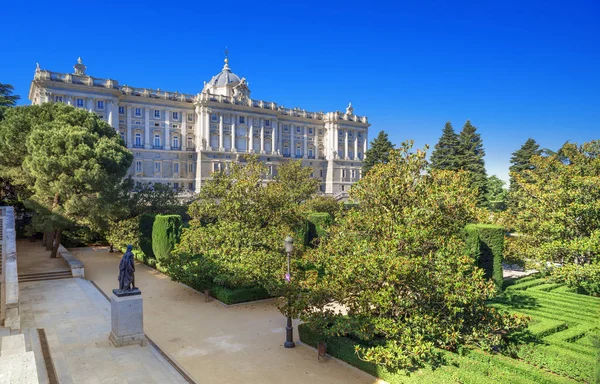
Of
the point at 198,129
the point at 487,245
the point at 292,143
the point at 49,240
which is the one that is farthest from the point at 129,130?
the point at 487,245

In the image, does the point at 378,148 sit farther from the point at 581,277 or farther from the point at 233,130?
the point at 581,277

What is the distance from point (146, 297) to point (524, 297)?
1632 centimetres

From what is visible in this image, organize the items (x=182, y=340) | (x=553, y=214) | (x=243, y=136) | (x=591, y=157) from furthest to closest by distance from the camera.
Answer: (x=243, y=136)
(x=591, y=157)
(x=553, y=214)
(x=182, y=340)

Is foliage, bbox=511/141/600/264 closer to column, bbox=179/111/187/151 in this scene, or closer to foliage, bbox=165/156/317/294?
foliage, bbox=165/156/317/294

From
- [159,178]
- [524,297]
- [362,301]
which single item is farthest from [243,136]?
[362,301]

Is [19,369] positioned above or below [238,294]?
above

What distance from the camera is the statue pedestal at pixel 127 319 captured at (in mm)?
12695

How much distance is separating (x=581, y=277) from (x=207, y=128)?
51663mm

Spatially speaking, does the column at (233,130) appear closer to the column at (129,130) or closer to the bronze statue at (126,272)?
the column at (129,130)

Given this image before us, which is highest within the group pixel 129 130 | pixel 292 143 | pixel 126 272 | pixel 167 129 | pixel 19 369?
pixel 167 129

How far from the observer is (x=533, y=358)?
11.0m

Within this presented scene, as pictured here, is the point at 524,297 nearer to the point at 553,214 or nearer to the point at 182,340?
the point at 553,214

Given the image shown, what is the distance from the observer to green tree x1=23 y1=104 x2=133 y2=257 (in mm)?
23261

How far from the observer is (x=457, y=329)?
36.4 feet
